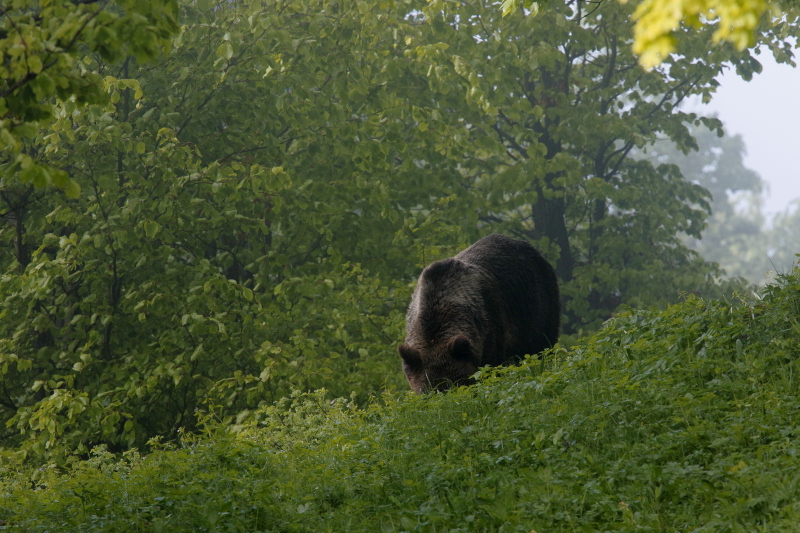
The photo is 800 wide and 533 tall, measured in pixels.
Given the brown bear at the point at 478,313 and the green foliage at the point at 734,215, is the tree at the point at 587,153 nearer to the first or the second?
the brown bear at the point at 478,313

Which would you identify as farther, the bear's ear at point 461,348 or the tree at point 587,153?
the tree at point 587,153

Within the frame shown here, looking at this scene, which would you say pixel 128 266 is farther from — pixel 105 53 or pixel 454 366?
pixel 105 53

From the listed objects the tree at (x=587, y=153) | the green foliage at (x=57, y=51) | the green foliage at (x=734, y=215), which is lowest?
the green foliage at (x=57, y=51)

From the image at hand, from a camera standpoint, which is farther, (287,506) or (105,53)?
(287,506)

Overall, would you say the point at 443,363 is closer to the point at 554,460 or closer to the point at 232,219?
the point at 554,460

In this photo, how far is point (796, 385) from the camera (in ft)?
19.3

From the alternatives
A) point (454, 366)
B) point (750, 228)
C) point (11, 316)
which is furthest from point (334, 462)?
point (750, 228)

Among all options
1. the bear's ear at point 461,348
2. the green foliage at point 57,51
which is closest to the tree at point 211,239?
the bear's ear at point 461,348

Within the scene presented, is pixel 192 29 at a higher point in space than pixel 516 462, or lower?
higher

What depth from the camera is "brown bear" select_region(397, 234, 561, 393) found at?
8797mm

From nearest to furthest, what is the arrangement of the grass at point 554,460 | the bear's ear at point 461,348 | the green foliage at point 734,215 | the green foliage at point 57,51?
1. the grass at point 554,460
2. the green foliage at point 57,51
3. the bear's ear at point 461,348
4. the green foliage at point 734,215

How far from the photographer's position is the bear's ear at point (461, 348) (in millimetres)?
8602

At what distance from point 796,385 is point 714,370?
0.65m

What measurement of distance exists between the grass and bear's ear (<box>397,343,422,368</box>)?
3.71 feet
